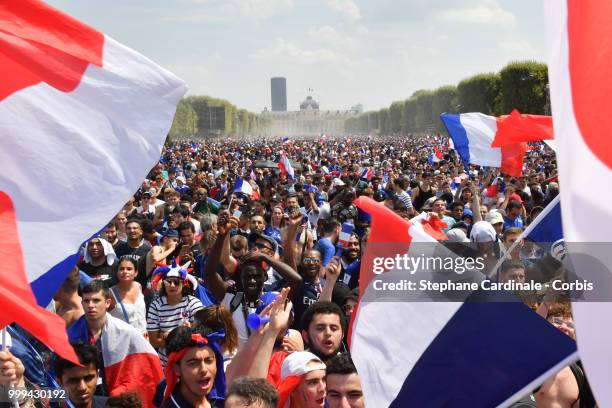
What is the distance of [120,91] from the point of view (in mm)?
4176

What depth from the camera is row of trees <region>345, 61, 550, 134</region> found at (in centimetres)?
6719

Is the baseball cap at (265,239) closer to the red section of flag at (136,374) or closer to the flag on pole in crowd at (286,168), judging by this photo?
the red section of flag at (136,374)

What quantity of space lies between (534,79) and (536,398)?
66261 millimetres

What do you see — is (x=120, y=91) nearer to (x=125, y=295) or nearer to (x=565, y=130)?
(x=125, y=295)

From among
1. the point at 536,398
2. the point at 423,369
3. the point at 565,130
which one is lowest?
the point at 536,398

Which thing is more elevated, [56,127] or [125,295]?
[56,127]

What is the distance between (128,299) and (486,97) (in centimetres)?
7797

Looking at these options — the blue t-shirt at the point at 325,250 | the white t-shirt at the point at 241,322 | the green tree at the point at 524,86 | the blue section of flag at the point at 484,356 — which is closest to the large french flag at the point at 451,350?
the blue section of flag at the point at 484,356

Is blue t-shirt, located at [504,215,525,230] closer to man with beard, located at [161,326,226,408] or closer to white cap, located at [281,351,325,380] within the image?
white cap, located at [281,351,325,380]

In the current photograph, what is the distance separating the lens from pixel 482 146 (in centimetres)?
1153

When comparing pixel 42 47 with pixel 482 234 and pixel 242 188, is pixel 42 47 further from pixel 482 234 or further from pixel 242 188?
Answer: pixel 242 188

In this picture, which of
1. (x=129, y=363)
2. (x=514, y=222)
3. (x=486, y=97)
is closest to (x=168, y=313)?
(x=129, y=363)

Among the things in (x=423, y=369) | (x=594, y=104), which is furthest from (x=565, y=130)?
(x=423, y=369)

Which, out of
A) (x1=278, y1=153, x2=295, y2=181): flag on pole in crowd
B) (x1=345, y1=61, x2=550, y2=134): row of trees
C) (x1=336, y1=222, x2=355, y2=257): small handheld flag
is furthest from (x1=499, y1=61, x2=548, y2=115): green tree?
(x1=336, y1=222, x2=355, y2=257): small handheld flag
